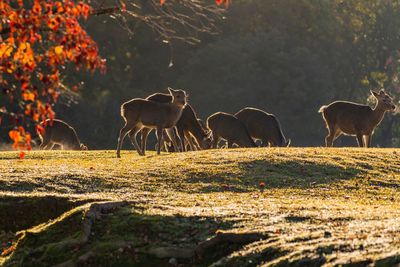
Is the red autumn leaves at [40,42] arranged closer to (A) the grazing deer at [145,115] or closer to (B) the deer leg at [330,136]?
(A) the grazing deer at [145,115]

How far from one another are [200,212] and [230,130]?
1808cm

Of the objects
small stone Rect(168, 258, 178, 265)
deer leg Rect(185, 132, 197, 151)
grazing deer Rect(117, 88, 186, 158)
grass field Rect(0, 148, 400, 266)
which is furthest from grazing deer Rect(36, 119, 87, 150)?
small stone Rect(168, 258, 178, 265)

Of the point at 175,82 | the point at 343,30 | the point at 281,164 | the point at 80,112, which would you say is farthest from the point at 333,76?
the point at 281,164

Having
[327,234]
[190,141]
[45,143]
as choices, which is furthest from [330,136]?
[327,234]

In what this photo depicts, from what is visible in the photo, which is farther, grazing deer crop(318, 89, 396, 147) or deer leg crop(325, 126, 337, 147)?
deer leg crop(325, 126, 337, 147)

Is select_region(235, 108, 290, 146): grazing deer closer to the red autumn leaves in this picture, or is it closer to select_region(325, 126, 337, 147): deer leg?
select_region(325, 126, 337, 147): deer leg

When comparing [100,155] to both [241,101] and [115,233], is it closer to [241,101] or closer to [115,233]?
[115,233]

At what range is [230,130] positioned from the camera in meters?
35.4

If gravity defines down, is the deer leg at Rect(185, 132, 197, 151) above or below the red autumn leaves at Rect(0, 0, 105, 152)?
below

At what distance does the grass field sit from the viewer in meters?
14.6

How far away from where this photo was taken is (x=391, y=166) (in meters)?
27.4

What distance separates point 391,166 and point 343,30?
167 ft

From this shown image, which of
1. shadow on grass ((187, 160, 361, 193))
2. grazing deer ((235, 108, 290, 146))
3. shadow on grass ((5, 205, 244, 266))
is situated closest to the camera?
shadow on grass ((5, 205, 244, 266))

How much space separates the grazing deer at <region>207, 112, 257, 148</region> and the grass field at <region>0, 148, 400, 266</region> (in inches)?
337
